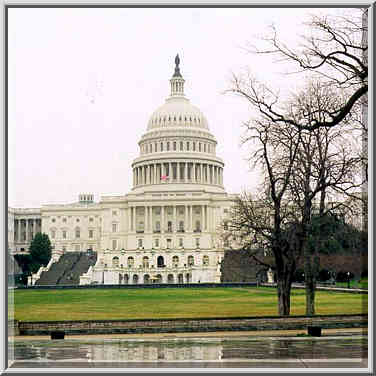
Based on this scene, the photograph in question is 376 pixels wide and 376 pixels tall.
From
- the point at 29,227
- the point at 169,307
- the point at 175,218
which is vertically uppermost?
the point at 175,218

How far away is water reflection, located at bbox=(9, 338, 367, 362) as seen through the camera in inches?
570

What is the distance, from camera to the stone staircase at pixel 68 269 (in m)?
109

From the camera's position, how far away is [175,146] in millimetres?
149750

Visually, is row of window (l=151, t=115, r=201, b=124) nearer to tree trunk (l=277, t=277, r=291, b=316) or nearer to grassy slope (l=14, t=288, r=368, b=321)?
grassy slope (l=14, t=288, r=368, b=321)

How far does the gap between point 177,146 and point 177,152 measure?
1.25 metres

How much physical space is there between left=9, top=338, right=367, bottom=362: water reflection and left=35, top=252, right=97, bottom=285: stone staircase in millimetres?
89873

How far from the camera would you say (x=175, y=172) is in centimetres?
14838

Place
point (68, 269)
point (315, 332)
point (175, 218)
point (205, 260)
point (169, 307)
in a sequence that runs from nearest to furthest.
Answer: point (315, 332), point (169, 307), point (68, 269), point (205, 260), point (175, 218)

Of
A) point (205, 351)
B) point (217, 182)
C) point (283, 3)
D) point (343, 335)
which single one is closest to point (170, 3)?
point (283, 3)

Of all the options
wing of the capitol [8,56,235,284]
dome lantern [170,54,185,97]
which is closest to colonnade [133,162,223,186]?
wing of the capitol [8,56,235,284]

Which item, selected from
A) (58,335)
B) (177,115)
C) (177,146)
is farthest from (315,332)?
(177,115)

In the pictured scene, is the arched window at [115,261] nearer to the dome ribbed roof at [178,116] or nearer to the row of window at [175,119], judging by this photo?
the dome ribbed roof at [178,116]

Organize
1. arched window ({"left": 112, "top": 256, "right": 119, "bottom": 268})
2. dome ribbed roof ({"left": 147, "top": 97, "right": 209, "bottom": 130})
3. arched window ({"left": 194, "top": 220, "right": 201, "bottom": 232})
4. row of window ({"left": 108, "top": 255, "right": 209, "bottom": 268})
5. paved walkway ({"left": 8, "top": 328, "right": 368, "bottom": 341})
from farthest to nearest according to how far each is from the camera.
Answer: dome ribbed roof ({"left": 147, "top": 97, "right": 209, "bottom": 130}) < arched window ({"left": 194, "top": 220, "right": 201, "bottom": 232}) < row of window ({"left": 108, "top": 255, "right": 209, "bottom": 268}) < arched window ({"left": 112, "top": 256, "right": 119, "bottom": 268}) < paved walkway ({"left": 8, "top": 328, "right": 368, "bottom": 341})

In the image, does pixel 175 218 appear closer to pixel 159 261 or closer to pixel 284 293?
pixel 159 261
